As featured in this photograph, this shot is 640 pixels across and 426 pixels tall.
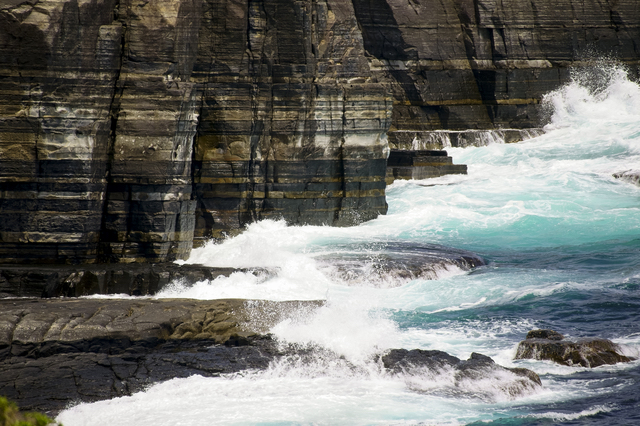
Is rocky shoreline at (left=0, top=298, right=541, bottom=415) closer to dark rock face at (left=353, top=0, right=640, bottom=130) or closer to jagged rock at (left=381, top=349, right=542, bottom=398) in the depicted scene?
jagged rock at (left=381, top=349, right=542, bottom=398)

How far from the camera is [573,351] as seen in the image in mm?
11477

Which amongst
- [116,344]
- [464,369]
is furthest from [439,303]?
[116,344]

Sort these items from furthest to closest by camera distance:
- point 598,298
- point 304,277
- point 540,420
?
point 304,277
point 598,298
point 540,420

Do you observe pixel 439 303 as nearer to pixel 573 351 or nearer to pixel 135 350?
pixel 573 351

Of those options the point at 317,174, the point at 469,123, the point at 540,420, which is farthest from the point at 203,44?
the point at 469,123

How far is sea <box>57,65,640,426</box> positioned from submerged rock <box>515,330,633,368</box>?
0.50ft

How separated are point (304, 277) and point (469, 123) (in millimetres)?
26032

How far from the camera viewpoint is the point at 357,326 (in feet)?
40.4

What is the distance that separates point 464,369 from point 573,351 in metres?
1.95

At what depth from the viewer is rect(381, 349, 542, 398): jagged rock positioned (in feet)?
34.1

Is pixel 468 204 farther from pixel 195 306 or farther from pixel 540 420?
pixel 540 420

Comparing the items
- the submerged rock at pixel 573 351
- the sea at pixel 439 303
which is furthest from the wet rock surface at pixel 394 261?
the submerged rock at pixel 573 351

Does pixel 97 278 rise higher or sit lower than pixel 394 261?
lower

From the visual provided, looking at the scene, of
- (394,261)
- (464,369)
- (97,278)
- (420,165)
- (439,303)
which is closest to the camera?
(464,369)
